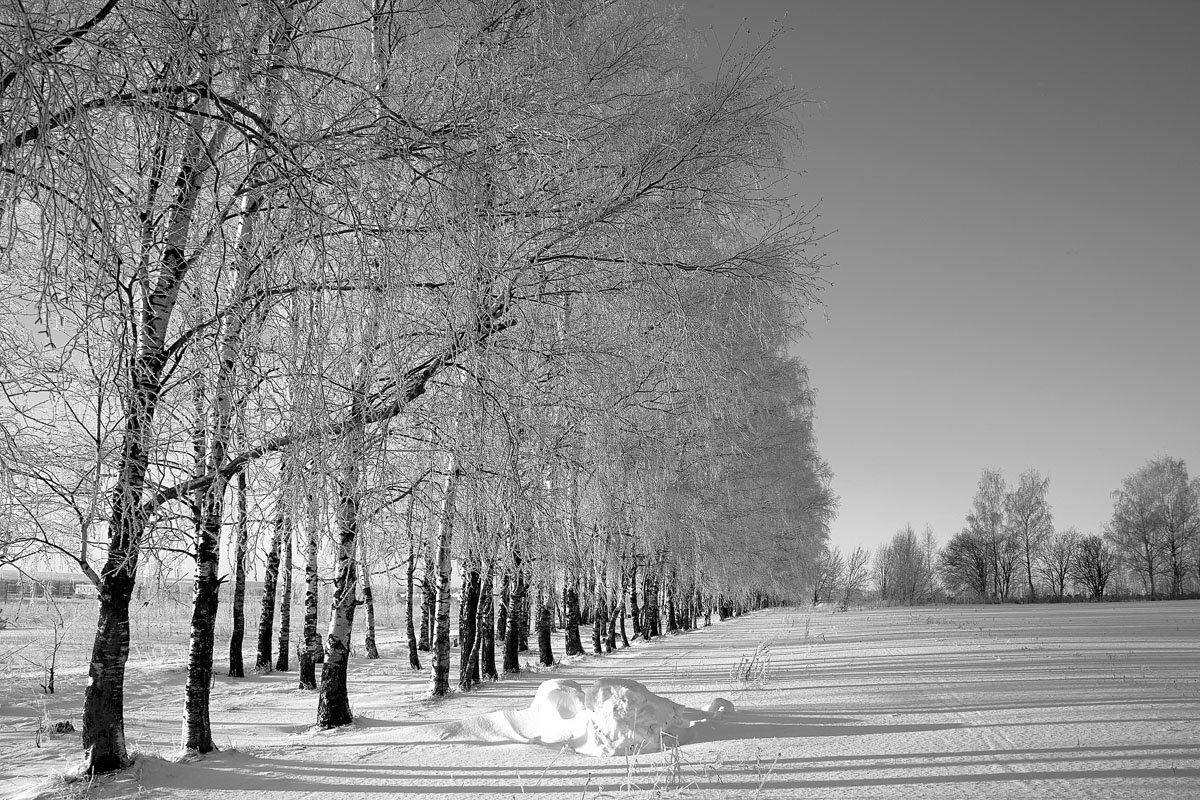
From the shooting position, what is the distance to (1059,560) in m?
58.8

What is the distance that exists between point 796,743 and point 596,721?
1.40 metres

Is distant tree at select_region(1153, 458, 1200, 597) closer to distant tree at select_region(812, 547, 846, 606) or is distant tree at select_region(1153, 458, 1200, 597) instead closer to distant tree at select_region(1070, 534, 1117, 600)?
distant tree at select_region(1070, 534, 1117, 600)

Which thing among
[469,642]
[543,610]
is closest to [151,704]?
[469,642]

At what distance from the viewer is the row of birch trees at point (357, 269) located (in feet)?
9.16

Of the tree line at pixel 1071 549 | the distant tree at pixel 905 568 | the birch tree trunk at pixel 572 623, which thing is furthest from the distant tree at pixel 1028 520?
the birch tree trunk at pixel 572 623

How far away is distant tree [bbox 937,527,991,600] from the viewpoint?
55812mm

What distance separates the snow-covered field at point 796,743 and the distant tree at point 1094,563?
5205 cm

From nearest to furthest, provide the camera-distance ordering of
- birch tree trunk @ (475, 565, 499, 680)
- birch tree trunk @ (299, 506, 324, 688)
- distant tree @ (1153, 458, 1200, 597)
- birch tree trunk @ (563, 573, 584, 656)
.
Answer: birch tree trunk @ (299, 506, 324, 688) → birch tree trunk @ (475, 565, 499, 680) → birch tree trunk @ (563, 573, 584, 656) → distant tree @ (1153, 458, 1200, 597)

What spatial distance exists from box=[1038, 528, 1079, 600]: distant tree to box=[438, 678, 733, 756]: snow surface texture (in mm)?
59559

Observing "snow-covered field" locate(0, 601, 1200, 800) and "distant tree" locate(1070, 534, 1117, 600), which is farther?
"distant tree" locate(1070, 534, 1117, 600)

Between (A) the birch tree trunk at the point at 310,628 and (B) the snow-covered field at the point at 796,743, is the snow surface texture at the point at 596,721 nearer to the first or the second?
(B) the snow-covered field at the point at 796,743

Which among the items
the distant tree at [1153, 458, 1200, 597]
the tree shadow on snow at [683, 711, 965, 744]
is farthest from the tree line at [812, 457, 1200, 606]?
the tree shadow on snow at [683, 711, 965, 744]

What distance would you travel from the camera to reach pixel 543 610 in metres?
14.8

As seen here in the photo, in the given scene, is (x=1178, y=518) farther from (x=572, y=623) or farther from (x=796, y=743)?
(x=796, y=743)
